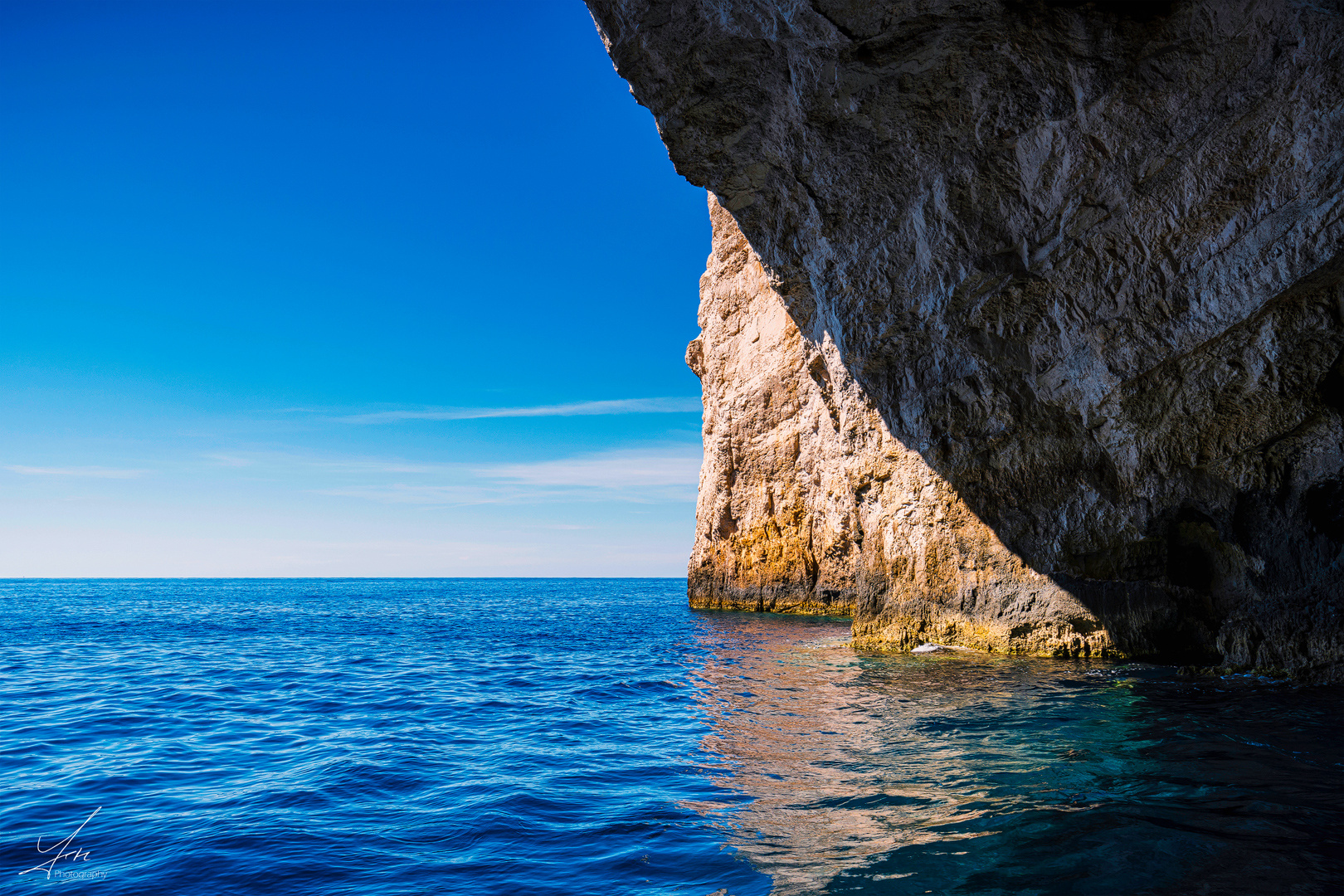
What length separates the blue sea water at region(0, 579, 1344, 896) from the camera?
4.82 metres

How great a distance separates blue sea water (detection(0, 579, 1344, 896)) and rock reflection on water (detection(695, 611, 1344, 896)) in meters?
0.03

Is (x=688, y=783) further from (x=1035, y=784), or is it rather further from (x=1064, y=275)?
(x=1064, y=275)

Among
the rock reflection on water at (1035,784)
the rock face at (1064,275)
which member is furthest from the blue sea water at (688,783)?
the rock face at (1064,275)

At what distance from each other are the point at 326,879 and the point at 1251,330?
11.7m

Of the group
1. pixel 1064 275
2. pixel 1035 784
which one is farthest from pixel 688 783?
pixel 1064 275

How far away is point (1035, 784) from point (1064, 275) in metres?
A: 7.54

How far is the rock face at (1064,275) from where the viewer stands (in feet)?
30.3

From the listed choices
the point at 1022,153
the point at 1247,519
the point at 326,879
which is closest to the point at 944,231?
the point at 1022,153

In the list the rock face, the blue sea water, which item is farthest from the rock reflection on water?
the rock face

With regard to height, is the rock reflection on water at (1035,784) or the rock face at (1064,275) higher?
the rock face at (1064,275)

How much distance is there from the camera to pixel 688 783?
22.7 feet

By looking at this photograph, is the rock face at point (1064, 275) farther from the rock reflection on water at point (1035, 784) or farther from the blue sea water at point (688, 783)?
the rock reflection on water at point (1035, 784)

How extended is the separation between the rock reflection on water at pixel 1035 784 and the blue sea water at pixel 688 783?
0.10 ft

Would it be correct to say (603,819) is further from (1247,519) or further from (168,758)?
(1247,519)
